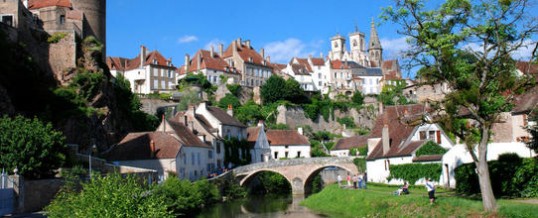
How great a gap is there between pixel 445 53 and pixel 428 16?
5.57 ft

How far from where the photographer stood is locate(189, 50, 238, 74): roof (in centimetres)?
8912

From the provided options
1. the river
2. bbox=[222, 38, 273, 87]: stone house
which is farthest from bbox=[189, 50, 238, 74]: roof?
the river

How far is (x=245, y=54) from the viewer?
9881 centimetres

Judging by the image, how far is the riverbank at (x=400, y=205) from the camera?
70.3 ft

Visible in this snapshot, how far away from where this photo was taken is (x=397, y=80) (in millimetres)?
101312

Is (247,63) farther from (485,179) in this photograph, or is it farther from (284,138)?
(485,179)

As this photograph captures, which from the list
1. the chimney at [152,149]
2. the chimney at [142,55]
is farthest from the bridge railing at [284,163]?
the chimney at [142,55]

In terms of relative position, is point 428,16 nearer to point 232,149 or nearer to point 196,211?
point 196,211

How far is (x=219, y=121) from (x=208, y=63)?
33.0 meters

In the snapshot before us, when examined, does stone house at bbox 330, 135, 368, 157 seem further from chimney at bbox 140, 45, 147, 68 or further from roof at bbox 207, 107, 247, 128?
chimney at bbox 140, 45, 147, 68

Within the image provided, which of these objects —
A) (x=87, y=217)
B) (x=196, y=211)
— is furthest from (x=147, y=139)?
(x=87, y=217)

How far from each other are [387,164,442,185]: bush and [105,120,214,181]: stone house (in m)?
15.3

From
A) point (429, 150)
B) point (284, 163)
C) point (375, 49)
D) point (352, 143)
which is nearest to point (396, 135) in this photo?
point (429, 150)

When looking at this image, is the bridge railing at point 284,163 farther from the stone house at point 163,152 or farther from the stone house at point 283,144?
the stone house at point 283,144
